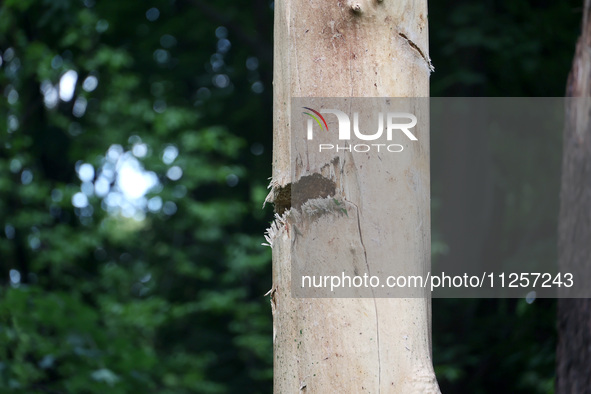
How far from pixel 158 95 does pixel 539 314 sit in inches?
189

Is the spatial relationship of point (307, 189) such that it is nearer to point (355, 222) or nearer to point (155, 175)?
point (355, 222)

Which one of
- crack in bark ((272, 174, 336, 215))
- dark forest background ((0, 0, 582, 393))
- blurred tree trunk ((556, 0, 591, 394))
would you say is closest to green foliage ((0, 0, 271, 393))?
dark forest background ((0, 0, 582, 393))

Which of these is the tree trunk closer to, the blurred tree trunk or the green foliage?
the blurred tree trunk

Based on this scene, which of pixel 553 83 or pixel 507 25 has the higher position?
pixel 507 25

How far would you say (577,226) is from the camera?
8.80 feet

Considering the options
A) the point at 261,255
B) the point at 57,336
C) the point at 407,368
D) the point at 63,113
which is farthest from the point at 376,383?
the point at 63,113

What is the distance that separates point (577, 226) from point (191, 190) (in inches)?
207

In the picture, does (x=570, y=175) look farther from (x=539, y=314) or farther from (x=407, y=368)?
(x=539, y=314)

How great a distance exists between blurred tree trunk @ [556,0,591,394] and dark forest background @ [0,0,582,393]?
1.97 metres

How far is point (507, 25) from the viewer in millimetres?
5227

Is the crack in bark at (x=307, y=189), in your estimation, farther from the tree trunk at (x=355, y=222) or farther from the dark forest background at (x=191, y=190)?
the dark forest background at (x=191, y=190)

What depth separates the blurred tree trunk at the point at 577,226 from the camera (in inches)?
102

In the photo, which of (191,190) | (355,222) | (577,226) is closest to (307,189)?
(355,222)

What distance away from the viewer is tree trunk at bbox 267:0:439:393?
1.14 m
